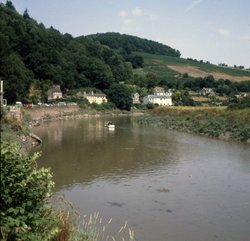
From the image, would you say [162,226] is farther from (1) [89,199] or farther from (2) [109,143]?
(2) [109,143]

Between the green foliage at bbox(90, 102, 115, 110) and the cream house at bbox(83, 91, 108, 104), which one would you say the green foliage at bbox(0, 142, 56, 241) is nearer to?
the green foliage at bbox(90, 102, 115, 110)

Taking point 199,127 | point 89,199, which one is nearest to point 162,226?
point 89,199

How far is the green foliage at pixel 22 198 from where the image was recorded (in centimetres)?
699

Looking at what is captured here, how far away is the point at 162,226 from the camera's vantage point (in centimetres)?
1598

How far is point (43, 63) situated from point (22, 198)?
85.3 m

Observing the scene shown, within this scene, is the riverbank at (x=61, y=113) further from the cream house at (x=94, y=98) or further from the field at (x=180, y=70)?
the field at (x=180, y=70)

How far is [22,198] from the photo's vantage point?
7.46m

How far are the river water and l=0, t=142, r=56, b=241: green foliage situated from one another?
764cm

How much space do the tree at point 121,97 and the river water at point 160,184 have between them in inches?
2313

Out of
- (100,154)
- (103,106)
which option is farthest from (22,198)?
(103,106)

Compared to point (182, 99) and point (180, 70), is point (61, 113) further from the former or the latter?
point (180, 70)

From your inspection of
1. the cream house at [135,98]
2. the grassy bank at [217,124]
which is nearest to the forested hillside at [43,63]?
the cream house at [135,98]

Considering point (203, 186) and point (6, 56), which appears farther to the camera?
point (6, 56)

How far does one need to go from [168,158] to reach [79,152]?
→ 7.26 metres
